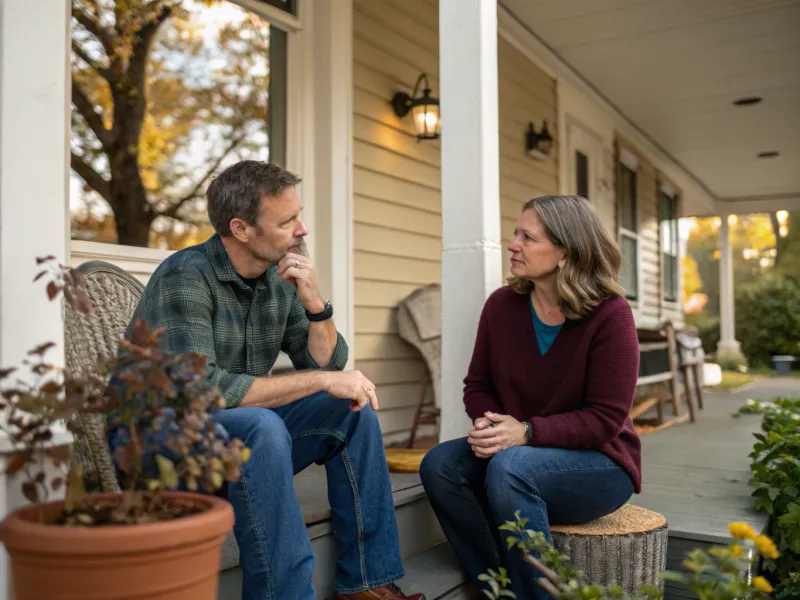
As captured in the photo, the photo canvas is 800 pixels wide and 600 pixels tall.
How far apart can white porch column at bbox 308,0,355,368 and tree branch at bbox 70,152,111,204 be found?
105cm

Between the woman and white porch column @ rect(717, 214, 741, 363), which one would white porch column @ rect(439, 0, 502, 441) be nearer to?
the woman

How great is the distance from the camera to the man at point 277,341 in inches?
73.4

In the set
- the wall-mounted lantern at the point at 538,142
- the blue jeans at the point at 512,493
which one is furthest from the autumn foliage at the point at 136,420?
the wall-mounted lantern at the point at 538,142

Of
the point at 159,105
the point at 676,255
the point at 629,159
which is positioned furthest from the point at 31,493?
the point at 676,255

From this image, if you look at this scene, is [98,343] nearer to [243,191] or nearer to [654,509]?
[243,191]

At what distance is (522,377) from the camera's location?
2.25 meters

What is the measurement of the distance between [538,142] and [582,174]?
51.1 inches

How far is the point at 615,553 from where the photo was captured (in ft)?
6.80

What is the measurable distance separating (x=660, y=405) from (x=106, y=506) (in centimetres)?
490

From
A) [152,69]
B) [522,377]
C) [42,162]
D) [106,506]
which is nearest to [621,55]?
[152,69]

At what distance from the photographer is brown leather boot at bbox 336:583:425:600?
2.01 m

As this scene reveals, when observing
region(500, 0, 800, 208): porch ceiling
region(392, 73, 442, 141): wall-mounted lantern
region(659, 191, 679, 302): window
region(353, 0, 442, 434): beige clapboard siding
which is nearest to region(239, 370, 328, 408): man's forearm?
region(353, 0, 442, 434): beige clapboard siding

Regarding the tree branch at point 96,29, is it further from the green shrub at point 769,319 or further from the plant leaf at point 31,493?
the green shrub at point 769,319

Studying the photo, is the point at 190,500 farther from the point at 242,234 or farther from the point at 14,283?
the point at 242,234
